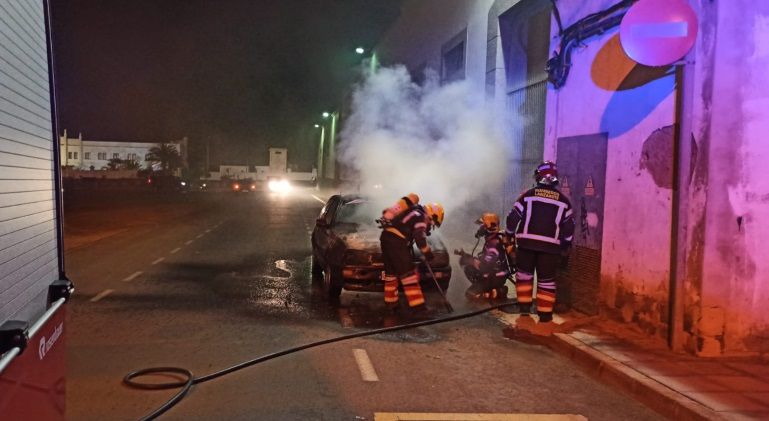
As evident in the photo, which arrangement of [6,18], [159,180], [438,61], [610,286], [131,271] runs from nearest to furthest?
[6,18] → [610,286] → [131,271] → [438,61] → [159,180]

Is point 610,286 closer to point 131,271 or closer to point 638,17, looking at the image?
point 638,17

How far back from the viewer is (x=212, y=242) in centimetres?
1612

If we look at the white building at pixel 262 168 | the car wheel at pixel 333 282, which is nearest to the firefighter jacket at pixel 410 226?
the car wheel at pixel 333 282

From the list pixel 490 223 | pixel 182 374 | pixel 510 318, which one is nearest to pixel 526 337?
pixel 510 318

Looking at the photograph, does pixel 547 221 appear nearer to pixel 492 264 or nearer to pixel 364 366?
pixel 492 264

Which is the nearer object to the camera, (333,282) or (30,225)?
(30,225)

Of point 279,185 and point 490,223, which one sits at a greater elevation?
point 490,223

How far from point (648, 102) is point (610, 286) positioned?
2.11m

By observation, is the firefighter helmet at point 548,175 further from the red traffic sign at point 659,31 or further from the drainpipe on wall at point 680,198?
the red traffic sign at point 659,31

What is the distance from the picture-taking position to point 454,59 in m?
16.6

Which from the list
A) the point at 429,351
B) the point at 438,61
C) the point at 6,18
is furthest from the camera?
the point at 438,61

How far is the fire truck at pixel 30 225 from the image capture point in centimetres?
217

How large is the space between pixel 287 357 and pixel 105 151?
10847 cm

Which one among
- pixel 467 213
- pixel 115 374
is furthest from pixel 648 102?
pixel 467 213
